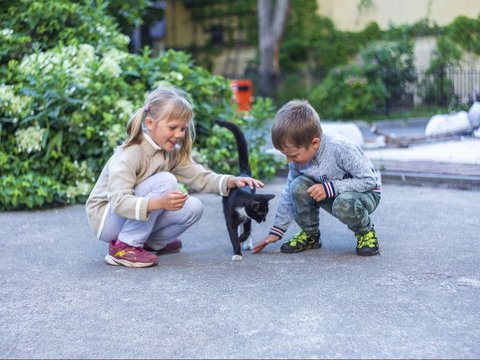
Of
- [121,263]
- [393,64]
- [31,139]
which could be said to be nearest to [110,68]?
[31,139]

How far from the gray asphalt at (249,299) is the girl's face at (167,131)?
27.2 inches

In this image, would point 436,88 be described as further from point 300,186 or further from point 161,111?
point 161,111

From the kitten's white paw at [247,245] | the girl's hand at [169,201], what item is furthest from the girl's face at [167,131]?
the kitten's white paw at [247,245]

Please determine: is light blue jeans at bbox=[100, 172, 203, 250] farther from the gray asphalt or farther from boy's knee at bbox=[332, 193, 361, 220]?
boy's knee at bbox=[332, 193, 361, 220]

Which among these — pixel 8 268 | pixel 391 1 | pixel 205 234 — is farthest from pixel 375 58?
pixel 8 268

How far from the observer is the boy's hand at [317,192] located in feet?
12.6

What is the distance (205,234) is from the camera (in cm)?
473

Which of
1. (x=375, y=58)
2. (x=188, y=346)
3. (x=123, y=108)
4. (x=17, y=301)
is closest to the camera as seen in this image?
(x=188, y=346)

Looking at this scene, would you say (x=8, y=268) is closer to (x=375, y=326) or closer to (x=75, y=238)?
(x=75, y=238)

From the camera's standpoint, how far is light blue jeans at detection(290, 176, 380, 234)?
12.6 ft

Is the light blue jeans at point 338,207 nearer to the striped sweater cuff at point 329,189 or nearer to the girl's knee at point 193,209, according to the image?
the striped sweater cuff at point 329,189

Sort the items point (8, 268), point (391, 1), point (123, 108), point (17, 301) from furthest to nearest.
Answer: point (391, 1), point (123, 108), point (8, 268), point (17, 301)

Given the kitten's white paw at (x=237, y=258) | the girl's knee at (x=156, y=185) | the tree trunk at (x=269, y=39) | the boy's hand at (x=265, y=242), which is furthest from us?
the tree trunk at (x=269, y=39)

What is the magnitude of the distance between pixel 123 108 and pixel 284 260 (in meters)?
2.65
